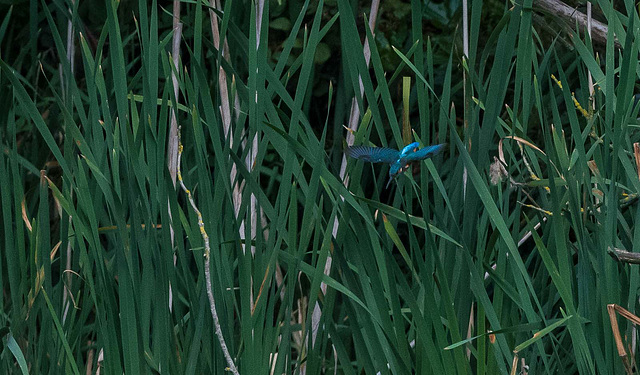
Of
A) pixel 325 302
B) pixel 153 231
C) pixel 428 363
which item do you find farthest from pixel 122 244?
pixel 428 363

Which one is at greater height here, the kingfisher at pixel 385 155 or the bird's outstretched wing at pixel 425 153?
the bird's outstretched wing at pixel 425 153

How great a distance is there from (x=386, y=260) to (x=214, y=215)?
0.55ft

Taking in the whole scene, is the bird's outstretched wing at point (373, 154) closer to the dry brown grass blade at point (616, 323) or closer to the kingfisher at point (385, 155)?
the kingfisher at point (385, 155)

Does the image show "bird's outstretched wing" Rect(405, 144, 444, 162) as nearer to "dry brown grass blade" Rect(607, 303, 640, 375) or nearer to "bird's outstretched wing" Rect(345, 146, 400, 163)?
"bird's outstretched wing" Rect(345, 146, 400, 163)

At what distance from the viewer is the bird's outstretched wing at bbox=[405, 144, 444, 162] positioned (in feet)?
1.97

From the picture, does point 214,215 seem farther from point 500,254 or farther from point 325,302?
point 500,254

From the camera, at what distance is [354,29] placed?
2.37 ft

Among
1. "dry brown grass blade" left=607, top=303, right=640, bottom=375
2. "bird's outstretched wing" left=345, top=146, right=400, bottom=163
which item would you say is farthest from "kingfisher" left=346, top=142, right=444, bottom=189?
"dry brown grass blade" left=607, top=303, right=640, bottom=375

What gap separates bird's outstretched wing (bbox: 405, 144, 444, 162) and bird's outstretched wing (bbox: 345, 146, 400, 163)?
2 cm

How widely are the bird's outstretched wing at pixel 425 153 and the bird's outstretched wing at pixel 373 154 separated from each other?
23mm

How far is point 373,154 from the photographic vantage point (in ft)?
2.10

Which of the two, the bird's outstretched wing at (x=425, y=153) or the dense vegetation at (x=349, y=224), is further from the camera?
the dense vegetation at (x=349, y=224)

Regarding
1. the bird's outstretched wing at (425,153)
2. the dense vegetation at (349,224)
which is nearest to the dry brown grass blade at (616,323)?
the dense vegetation at (349,224)

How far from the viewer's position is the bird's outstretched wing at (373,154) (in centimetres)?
64
